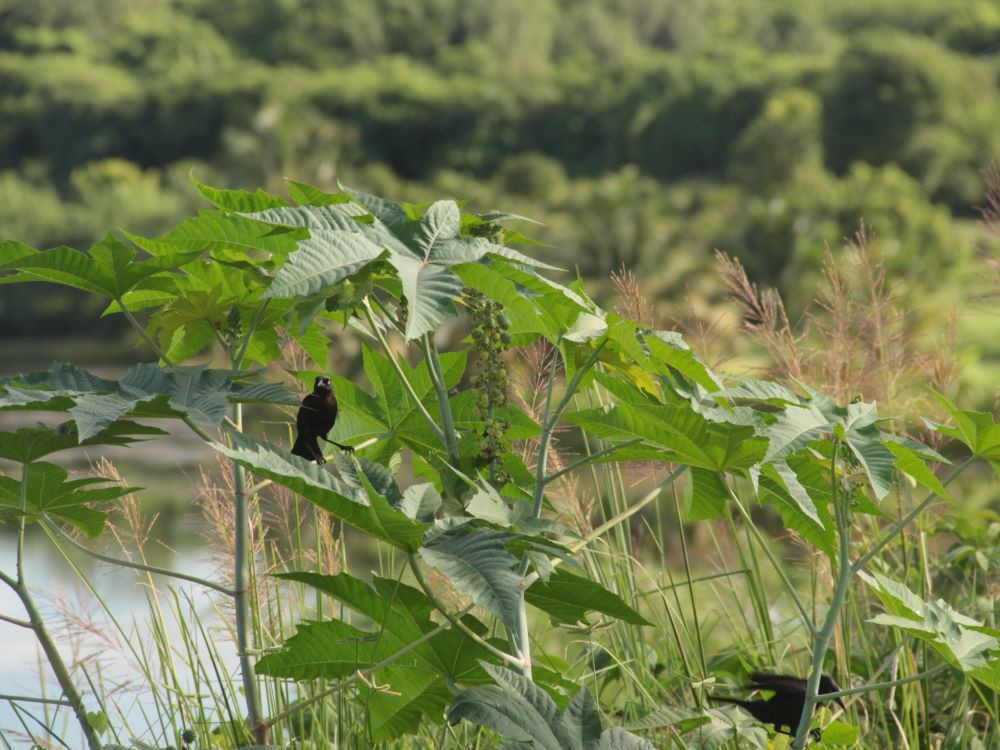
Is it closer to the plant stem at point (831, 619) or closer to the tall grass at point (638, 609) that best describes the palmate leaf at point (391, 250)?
the plant stem at point (831, 619)

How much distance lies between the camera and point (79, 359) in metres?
22.9

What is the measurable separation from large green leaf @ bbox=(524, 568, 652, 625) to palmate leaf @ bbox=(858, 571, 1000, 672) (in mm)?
217

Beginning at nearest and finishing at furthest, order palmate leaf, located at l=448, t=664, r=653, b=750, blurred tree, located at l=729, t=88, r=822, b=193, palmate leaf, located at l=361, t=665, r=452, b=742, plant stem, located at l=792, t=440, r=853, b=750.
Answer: palmate leaf, located at l=448, t=664, r=653, b=750 < plant stem, located at l=792, t=440, r=853, b=750 < palmate leaf, located at l=361, t=665, r=452, b=742 < blurred tree, located at l=729, t=88, r=822, b=193

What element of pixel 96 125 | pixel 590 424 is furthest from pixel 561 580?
pixel 96 125

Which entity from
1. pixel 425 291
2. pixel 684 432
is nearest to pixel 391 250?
pixel 425 291

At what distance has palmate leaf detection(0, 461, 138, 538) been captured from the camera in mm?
1073

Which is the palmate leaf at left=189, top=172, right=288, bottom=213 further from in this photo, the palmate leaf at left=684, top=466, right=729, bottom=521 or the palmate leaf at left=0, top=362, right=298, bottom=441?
the palmate leaf at left=684, top=466, right=729, bottom=521

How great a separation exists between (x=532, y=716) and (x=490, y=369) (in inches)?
12.0

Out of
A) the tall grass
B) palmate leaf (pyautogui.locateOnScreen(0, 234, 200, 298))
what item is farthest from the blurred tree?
palmate leaf (pyautogui.locateOnScreen(0, 234, 200, 298))

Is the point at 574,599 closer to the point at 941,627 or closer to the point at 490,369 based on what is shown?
the point at 490,369

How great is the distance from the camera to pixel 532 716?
913mm

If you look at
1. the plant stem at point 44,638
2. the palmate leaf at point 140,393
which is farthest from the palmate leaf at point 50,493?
the palmate leaf at point 140,393

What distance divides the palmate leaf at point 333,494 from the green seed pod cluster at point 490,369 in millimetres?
160

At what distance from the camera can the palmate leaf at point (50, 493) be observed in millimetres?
1073
